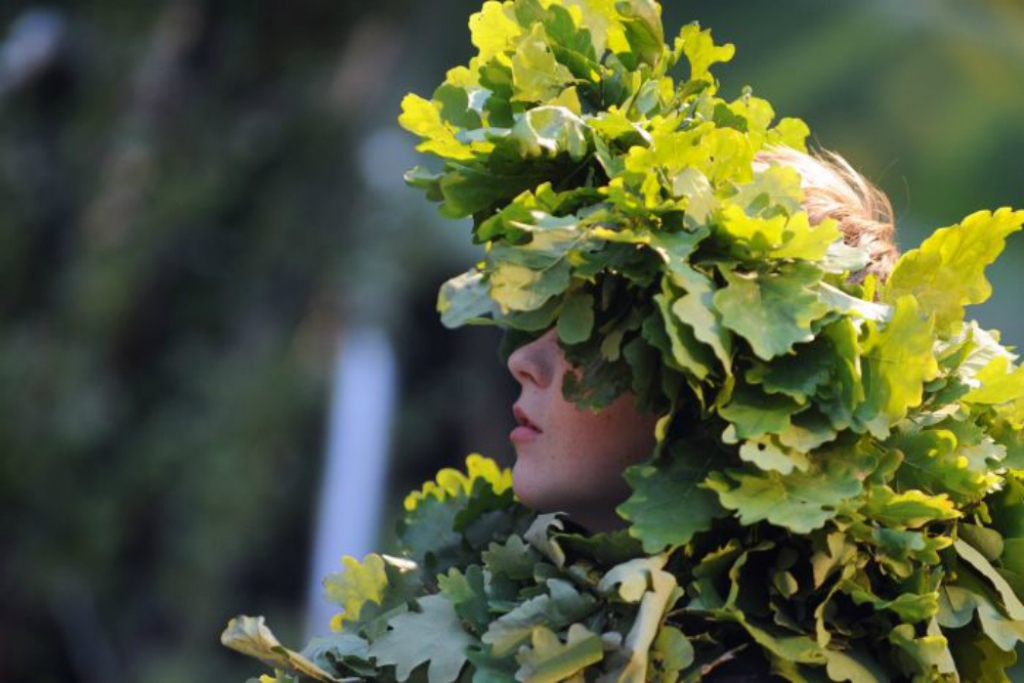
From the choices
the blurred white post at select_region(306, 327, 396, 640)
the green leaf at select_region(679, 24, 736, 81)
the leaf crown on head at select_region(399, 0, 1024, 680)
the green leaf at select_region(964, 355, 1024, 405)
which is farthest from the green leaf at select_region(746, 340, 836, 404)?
the blurred white post at select_region(306, 327, 396, 640)

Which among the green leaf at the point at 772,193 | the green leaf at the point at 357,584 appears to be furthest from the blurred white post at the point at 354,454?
the green leaf at the point at 772,193

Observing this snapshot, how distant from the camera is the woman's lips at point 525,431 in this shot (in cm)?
162

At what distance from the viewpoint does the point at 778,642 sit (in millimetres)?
1423

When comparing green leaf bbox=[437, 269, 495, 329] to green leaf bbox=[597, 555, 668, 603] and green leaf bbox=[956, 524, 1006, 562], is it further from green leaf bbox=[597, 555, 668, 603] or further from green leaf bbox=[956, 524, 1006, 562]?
green leaf bbox=[956, 524, 1006, 562]

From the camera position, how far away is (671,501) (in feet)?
4.72

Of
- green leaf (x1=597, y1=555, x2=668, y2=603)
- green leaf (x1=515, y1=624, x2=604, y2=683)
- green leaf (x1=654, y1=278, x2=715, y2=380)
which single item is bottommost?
green leaf (x1=515, y1=624, x2=604, y2=683)

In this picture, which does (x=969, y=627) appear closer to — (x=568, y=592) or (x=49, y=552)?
(x=568, y=592)

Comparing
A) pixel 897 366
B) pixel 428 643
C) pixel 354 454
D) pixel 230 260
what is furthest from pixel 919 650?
pixel 230 260

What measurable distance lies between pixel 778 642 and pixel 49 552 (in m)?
5.24

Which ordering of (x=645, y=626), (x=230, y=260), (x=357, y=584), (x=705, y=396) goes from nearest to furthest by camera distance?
(x=645, y=626)
(x=705, y=396)
(x=357, y=584)
(x=230, y=260)

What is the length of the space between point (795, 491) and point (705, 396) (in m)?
0.12

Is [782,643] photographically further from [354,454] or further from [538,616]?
[354,454]

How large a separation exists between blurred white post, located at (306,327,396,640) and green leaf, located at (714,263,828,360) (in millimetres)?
5181

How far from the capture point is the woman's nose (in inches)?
63.6
